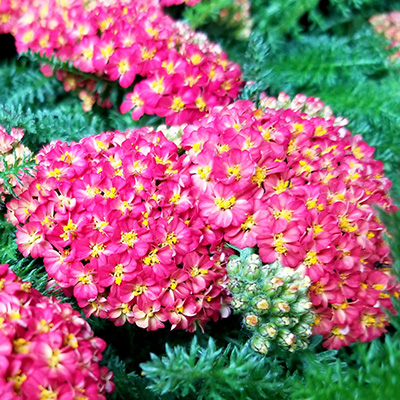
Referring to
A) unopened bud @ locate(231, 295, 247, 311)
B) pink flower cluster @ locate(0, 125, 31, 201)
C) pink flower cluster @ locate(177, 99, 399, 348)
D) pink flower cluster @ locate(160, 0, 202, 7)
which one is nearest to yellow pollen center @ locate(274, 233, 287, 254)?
pink flower cluster @ locate(177, 99, 399, 348)

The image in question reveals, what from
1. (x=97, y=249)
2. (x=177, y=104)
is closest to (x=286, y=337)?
(x=97, y=249)

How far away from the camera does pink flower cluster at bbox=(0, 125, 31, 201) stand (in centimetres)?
86

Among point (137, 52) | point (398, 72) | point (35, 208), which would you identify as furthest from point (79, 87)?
point (398, 72)

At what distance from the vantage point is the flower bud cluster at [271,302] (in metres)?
0.73

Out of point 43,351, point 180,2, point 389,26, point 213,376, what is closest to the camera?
point 43,351

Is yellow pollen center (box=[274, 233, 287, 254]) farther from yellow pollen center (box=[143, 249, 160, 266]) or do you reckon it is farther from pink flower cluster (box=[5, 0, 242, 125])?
pink flower cluster (box=[5, 0, 242, 125])

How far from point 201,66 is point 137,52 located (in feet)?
0.53

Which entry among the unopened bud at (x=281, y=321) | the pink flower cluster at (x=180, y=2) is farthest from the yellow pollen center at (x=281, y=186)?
the pink flower cluster at (x=180, y=2)

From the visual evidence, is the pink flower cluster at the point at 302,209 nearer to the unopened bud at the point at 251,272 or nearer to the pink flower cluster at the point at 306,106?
the unopened bud at the point at 251,272

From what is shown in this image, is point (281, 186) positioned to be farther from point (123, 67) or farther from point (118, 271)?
point (123, 67)

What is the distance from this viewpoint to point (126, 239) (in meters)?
0.79

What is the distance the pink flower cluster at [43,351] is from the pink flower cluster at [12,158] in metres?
0.23

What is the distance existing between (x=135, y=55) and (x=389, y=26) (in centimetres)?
101

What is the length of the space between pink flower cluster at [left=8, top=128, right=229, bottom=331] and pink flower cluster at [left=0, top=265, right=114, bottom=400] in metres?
0.12
